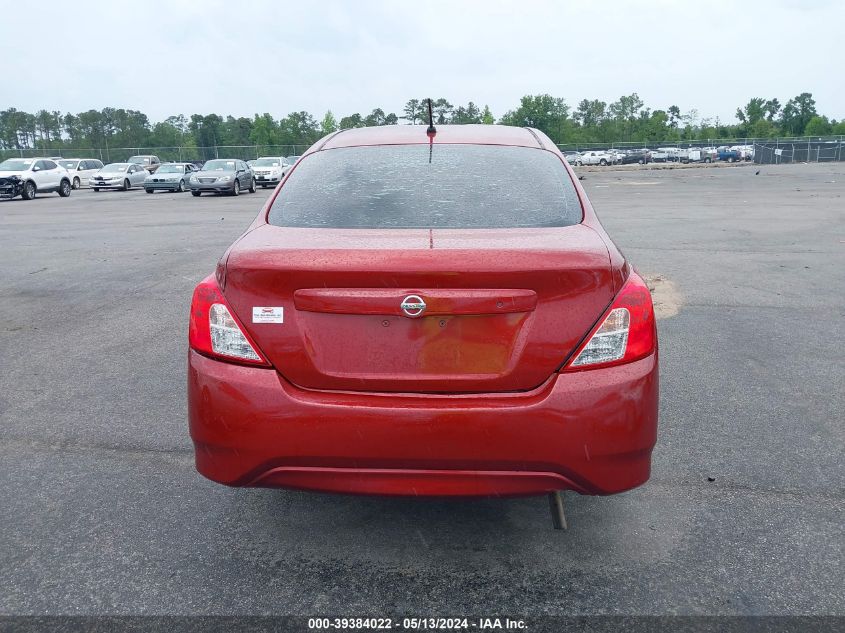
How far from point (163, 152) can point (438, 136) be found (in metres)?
→ 67.1

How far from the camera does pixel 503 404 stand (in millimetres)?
2592

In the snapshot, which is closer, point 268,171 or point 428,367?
point 428,367

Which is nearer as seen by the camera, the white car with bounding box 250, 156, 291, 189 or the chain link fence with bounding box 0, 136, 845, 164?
the white car with bounding box 250, 156, 291, 189

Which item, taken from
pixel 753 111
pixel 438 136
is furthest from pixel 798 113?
pixel 438 136

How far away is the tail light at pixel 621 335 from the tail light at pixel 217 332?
1.18 metres

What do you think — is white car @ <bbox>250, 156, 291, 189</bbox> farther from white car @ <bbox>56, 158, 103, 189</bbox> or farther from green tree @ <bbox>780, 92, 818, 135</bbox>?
green tree @ <bbox>780, 92, 818, 135</bbox>

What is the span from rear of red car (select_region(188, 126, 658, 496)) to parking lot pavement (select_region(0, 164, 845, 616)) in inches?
16.6

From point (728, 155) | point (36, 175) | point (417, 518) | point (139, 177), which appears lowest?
point (417, 518)

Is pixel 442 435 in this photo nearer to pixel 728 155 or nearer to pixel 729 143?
pixel 728 155

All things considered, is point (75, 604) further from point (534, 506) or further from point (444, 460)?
point (534, 506)

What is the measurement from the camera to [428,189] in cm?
335

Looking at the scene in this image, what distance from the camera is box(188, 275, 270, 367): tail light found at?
8.96 ft

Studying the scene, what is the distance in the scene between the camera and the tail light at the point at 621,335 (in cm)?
265

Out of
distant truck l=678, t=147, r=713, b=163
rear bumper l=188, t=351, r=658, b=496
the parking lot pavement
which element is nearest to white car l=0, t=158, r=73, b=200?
the parking lot pavement
